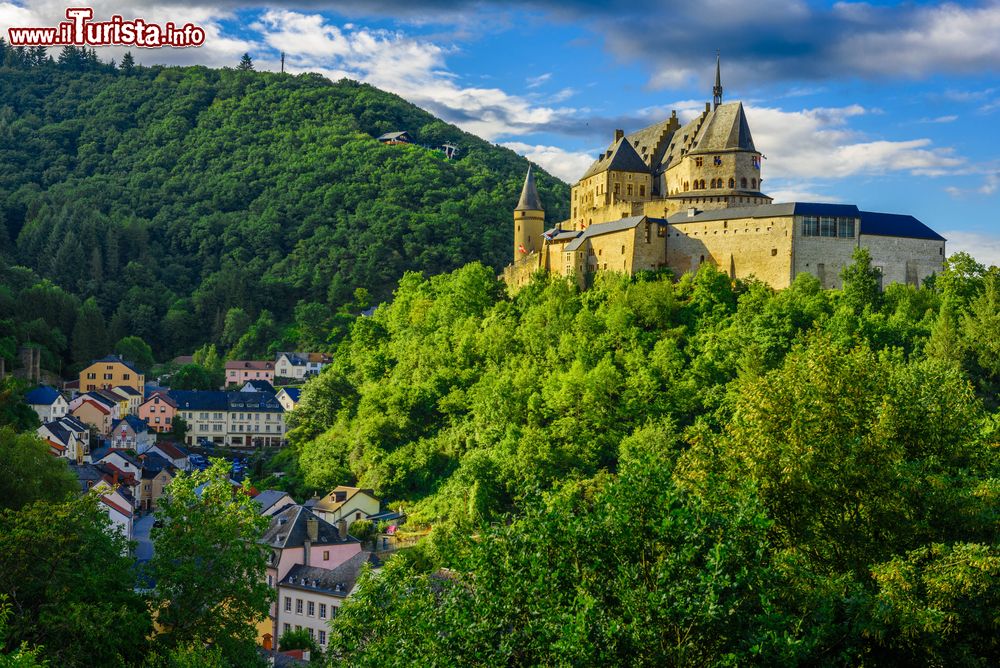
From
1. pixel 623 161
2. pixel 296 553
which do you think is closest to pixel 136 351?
pixel 623 161

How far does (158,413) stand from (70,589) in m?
62.1

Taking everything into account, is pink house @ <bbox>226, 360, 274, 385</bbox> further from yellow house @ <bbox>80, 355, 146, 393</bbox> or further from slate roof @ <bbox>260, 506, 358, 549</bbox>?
slate roof @ <bbox>260, 506, 358, 549</bbox>

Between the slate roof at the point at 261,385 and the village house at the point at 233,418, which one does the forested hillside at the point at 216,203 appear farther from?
the village house at the point at 233,418

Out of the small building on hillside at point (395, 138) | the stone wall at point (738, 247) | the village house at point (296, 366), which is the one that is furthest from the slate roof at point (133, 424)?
the small building on hillside at point (395, 138)

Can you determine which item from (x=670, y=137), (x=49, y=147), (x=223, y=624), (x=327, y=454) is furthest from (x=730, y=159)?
(x=49, y=147)

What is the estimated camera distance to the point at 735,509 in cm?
1552

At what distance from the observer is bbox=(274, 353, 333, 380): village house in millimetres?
99312

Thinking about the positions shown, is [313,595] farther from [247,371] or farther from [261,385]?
[247,371]

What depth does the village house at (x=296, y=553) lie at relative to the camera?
143 feet

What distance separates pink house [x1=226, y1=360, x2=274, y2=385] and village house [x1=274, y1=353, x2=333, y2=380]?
30.9 inches

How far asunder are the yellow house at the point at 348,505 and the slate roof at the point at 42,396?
28.0 metres

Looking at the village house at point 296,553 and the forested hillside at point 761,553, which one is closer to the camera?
the forested hillside at point 761,553

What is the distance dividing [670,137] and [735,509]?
60040 mm

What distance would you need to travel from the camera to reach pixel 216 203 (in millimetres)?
134500
